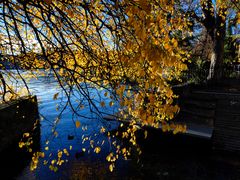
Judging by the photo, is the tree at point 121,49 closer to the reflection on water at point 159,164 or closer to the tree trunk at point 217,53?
the reflection on water at point 159,164

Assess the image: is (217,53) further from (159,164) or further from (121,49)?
(121,49)

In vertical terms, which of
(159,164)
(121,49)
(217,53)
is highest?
(217,53)

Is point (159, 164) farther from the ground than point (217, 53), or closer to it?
closer to it

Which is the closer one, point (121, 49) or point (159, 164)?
point (121, 49)

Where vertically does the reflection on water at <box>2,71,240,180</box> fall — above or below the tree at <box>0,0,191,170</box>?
below

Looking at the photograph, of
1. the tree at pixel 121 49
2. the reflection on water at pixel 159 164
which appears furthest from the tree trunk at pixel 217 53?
the tree at pixel 121 49

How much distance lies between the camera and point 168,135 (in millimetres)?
13492

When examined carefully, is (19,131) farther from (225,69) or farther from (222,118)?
(225,69)

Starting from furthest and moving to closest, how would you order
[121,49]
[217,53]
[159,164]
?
1. [217,53]
2. [159,164]
3. [121,49]

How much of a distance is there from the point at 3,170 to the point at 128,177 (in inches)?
240

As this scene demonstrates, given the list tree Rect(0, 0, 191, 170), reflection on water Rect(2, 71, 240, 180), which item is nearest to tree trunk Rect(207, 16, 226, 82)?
reflection on water Rect(2, 71, 240, 180)

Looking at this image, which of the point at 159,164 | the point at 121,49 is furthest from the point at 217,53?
the point at 121,49

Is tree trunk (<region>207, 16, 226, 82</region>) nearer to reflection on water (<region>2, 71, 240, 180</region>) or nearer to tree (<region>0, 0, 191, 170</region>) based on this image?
reflection on water (<region>2, 71, 240, 180</region>)

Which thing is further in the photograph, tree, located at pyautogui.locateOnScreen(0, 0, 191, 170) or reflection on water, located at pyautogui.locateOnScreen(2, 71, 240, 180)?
reflection on water, located at pyautogui.locateOnScreen(2, 71, 240, 180)
